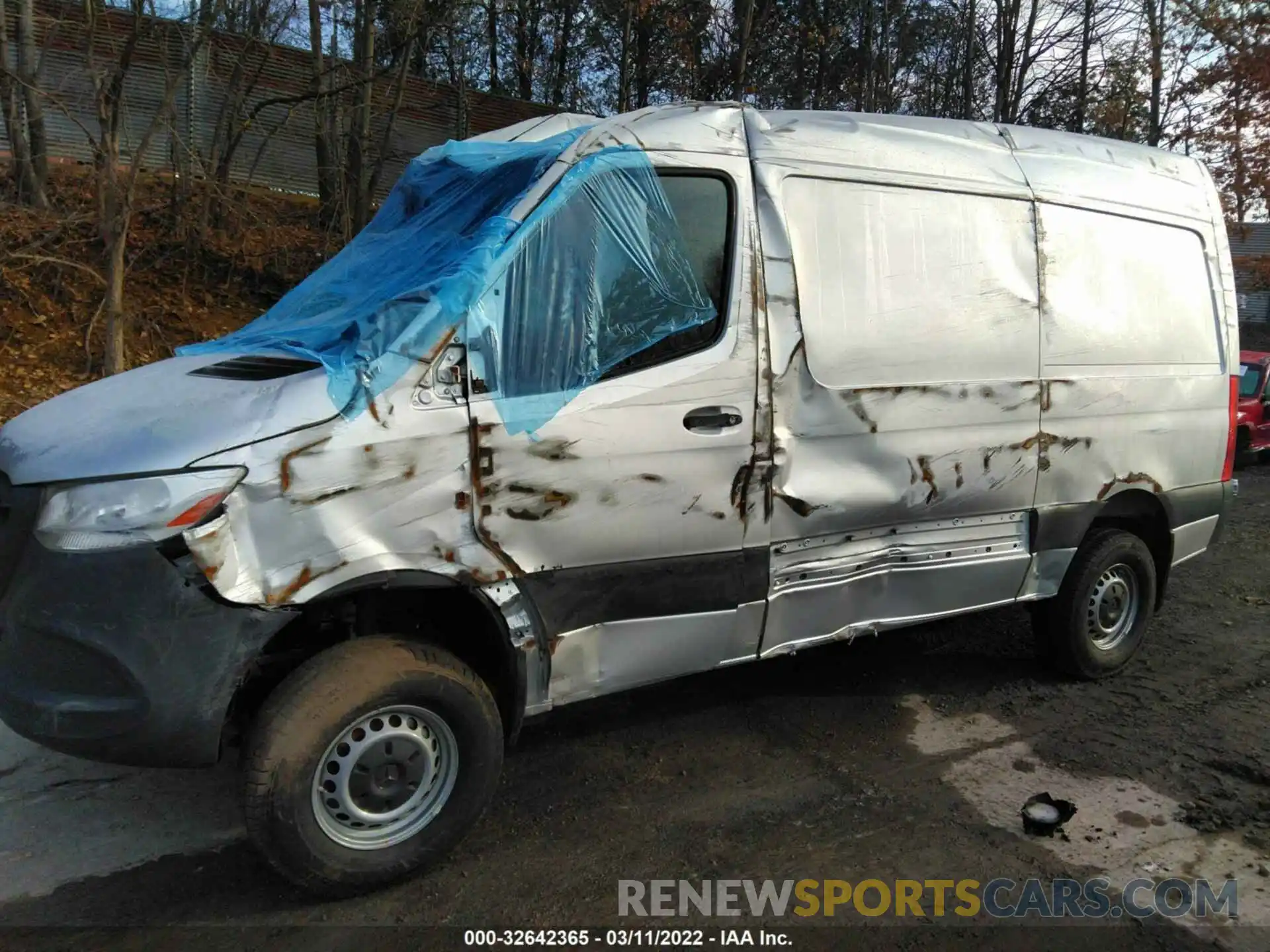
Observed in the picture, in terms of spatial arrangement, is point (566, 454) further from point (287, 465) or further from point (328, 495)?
point (287, 465)

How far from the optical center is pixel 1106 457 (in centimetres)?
463

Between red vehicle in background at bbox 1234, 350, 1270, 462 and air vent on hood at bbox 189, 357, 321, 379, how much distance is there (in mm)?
12502

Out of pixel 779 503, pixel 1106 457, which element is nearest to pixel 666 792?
pixel 779 503

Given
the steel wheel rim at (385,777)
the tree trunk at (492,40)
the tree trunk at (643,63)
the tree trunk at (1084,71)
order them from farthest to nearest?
1. the tree trunk at (1084,71)
2. the tree trunk at (643,63)
3. the tree trunk at (492,40)
4. the steel wheel rim at (385,777)

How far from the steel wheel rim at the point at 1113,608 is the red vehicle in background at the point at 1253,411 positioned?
864 cm

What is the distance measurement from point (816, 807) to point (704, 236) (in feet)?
7.15

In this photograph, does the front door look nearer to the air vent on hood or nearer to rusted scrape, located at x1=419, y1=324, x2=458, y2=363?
rusted scrape, located at x1=419, y1=324, x2=458, y2=363

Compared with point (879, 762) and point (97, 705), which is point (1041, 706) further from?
point (97, 705)

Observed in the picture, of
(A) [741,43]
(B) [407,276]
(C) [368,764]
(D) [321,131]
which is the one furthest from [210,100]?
(C) [368,764]

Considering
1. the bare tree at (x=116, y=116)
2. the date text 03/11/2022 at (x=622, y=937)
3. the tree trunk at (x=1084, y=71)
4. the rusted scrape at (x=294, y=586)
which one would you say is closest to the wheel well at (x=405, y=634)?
the rusted scrape at (x=294, y=586)

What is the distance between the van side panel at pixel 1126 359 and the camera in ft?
14.4

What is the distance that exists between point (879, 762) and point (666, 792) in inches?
37.2

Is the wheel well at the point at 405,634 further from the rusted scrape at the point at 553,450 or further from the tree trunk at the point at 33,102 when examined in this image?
the tree trunk at the point at 33,102

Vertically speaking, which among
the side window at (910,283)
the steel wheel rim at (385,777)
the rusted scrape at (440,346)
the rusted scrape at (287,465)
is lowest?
the steel wheel rim at (385,777)
